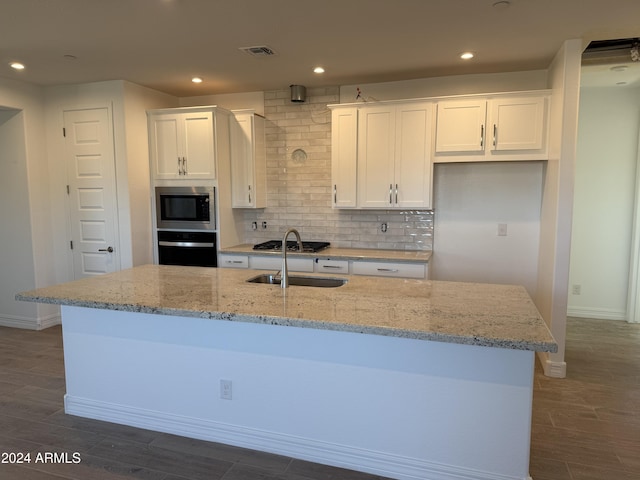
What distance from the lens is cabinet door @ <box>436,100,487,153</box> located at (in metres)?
3.86

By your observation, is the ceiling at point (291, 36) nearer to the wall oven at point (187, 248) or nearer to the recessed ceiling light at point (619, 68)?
the recessed ceiling light at point (619, 68)

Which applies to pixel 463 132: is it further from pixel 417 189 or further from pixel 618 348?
pixel 618 348

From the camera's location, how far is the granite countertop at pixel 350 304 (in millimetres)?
1818

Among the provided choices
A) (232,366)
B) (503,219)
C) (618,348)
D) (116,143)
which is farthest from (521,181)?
(116,143)

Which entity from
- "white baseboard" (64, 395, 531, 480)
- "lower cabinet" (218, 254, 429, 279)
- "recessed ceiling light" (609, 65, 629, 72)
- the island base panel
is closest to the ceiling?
"recessed ceiling light" (609, 65, 629, 72)

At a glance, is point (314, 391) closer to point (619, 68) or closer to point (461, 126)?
point (461, 126)

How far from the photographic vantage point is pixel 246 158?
4641mm

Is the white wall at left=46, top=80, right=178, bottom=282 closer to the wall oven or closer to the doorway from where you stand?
the wall oven

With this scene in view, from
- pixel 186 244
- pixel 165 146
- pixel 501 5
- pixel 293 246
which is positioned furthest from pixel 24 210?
pixel 501 5

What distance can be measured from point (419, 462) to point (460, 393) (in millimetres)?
431

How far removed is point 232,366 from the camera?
7.97 ft

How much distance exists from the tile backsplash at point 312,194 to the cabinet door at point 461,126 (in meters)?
0.80

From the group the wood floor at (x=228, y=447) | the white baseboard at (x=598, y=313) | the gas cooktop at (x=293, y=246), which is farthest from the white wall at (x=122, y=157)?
the white baseboard at (x=598, y=313)

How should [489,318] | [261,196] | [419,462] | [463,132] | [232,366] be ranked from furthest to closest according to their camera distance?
[261,196], [463,132], [232,366], [419,462], [489,318]
